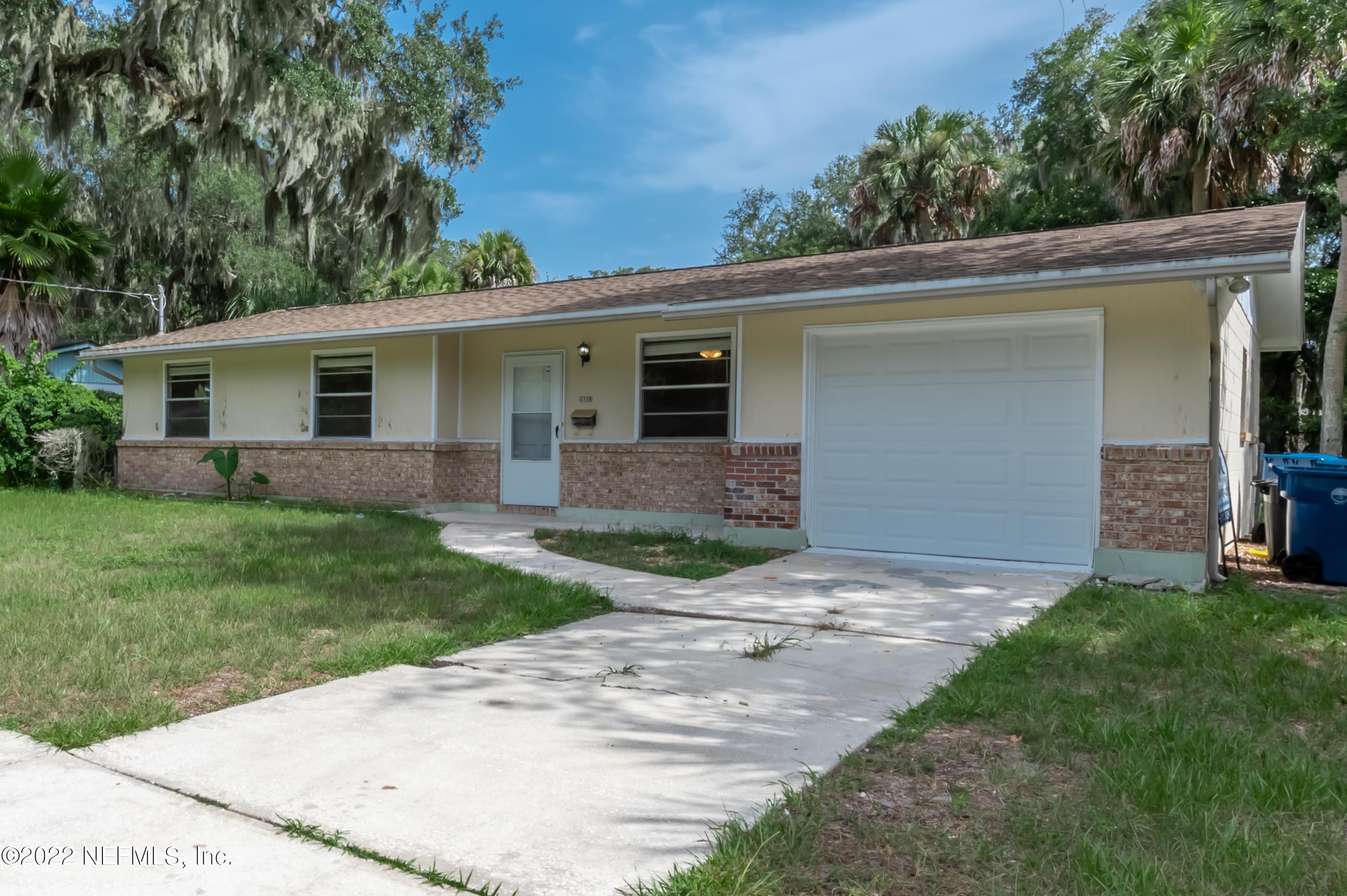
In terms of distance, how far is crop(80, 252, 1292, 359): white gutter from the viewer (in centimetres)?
658

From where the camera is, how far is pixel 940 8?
7.30 m

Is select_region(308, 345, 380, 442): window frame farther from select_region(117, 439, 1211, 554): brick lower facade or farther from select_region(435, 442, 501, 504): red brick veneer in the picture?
select_region(435, 442, 501, 504): red brick veneer

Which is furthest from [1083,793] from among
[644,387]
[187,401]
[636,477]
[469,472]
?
[187,401]

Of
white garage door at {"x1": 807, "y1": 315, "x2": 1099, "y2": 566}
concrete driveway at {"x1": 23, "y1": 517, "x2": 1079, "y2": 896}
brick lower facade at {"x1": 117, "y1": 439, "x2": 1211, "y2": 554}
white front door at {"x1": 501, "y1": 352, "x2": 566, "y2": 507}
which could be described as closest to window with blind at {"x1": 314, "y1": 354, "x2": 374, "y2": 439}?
brick lower facade at {"x1": 117, "y1": 439, "x2": 1211, "y2": 554}

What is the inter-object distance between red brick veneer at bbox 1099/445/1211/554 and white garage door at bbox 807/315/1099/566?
5.7 inches

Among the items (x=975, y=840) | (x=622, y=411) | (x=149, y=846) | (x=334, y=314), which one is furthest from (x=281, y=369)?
(x=975, y=840)

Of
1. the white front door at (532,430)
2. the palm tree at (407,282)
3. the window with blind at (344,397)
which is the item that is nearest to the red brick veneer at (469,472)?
the white front door at (532,430)

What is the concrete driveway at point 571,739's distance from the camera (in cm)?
267

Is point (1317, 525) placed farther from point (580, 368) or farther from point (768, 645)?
point (580, 368)

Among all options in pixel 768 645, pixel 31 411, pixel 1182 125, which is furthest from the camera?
pixel 1182 125

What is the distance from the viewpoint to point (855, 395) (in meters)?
8.84

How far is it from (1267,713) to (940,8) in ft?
19.0

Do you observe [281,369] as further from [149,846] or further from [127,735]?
[149,846]

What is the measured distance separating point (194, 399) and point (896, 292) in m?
12.1
